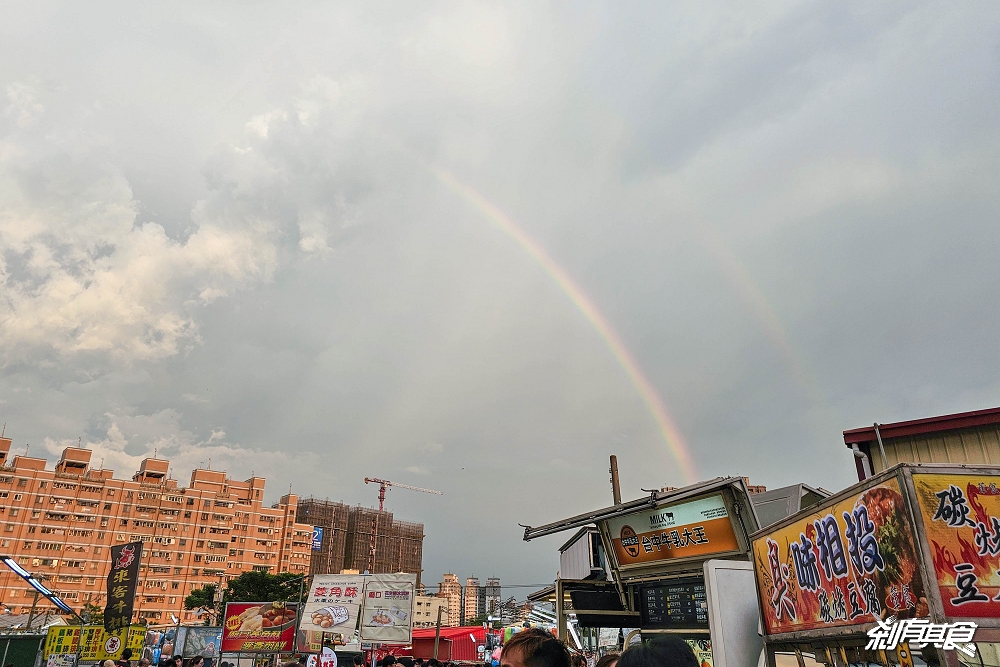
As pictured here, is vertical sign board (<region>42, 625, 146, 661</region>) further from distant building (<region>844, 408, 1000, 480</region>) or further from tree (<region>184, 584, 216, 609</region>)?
tree (<region>184, 584, 216, 609</region>)

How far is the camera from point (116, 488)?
123000 mm

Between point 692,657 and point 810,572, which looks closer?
point 692,657

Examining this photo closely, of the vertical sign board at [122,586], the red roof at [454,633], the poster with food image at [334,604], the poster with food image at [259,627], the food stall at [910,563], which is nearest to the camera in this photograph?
the food stall at [910,563]

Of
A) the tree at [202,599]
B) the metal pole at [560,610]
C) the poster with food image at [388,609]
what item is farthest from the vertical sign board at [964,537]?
the tree at [202,599]

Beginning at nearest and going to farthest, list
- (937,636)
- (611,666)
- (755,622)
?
(937,636) → (611,666) → (755,622)

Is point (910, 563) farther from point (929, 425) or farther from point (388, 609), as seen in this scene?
point (388, 609)

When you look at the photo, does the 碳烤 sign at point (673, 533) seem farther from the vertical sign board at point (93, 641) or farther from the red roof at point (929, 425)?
the vertical sign board at point (93, 641)

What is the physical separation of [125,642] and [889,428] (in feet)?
70.1

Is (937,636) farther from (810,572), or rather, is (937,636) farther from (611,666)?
(611,666)

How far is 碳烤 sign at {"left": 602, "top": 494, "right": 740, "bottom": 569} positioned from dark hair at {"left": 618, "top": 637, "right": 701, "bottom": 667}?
10264mm

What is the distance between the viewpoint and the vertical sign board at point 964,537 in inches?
172

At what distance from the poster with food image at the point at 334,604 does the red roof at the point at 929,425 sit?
1522 centimetres

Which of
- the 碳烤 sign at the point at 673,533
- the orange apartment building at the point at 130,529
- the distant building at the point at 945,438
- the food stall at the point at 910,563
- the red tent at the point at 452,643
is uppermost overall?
the orange apartment building at the point at 130,529

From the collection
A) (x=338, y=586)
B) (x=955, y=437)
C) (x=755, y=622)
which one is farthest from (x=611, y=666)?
(x=338, y=586)
